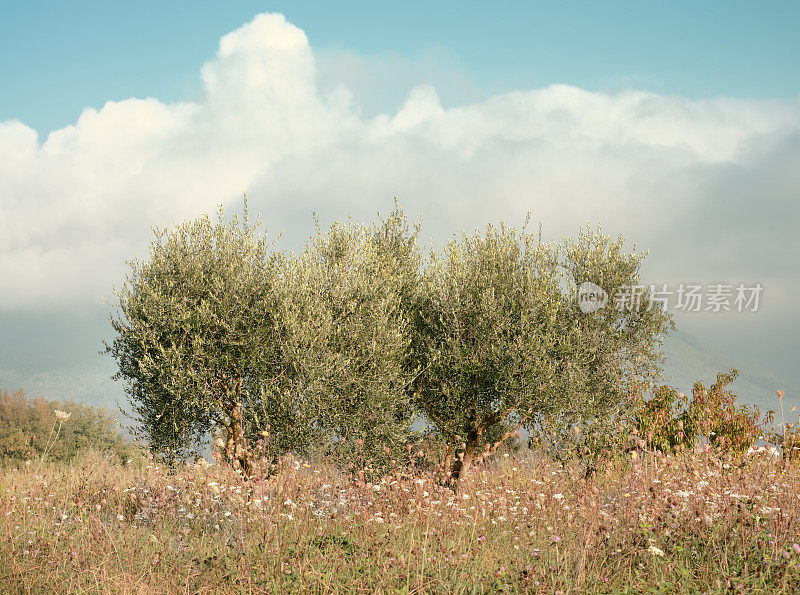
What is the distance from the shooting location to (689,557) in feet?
25.8

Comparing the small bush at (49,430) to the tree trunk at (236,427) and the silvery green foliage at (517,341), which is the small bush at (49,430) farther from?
the silvery green foliage at (517,341)

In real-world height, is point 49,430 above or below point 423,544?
below

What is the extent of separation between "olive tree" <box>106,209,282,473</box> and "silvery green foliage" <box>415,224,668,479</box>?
16.5 ft

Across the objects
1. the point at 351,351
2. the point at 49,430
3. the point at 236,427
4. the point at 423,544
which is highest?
the point at 351,351

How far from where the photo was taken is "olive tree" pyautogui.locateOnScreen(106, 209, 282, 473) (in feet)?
53.2

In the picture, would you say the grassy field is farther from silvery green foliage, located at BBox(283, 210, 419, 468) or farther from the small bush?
the small bush

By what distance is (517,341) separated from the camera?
17891 mm

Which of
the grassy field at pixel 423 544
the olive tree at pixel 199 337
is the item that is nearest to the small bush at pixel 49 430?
the olive tree at pixel 199 337

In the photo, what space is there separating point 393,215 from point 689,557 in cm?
1725

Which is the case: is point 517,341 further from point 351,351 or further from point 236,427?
point 236,427

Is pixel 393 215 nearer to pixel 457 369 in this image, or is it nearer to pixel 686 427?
pixel 457 369

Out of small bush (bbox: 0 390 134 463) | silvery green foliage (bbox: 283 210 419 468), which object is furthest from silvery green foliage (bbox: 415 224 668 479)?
small bush (bbox: 0 390 134 463)

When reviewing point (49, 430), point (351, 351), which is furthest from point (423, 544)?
point (49, 430)

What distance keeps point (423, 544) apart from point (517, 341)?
10.3m
